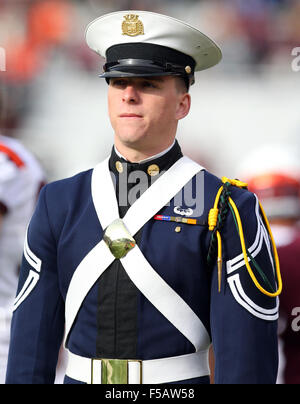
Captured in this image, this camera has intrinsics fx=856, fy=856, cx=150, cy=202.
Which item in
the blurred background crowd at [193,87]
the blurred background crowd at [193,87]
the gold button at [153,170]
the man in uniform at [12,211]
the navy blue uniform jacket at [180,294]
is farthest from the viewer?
the blurred background crowd at [193,87]

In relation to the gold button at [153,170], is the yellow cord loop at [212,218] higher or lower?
lower

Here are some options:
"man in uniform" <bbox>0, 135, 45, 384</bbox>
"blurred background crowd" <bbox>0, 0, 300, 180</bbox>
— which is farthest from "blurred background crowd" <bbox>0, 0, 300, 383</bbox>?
"man in uniform" <bbox>0, 135, 45, 384</bbox>

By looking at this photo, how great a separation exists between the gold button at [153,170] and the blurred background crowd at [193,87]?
24.6 feet

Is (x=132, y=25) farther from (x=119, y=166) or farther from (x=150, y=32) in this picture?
(x=119, y=166)

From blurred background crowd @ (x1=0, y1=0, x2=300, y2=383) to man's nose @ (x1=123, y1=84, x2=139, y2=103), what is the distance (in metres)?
7.01

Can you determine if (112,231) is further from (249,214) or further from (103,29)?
(103,29)

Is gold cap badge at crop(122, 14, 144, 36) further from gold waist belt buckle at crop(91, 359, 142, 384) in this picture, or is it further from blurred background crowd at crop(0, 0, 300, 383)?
blurred background crowd at crop(0, 0, 300, 383)

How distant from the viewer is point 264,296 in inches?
102

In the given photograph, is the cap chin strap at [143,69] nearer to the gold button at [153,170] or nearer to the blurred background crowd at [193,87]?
the gold button at [153,170]

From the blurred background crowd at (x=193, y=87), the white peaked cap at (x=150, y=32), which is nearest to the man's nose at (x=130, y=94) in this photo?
the white peaked cap at (x=150, y=32)

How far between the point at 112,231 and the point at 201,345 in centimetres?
45

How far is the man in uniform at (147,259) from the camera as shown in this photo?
2.58 meters

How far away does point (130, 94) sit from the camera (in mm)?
2609

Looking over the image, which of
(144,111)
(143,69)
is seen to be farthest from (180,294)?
(143,69)
